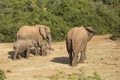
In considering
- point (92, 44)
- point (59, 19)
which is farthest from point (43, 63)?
point (59, 19)

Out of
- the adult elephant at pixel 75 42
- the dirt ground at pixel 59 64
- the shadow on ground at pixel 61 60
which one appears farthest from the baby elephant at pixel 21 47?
the adult elephant at pixel 75 42

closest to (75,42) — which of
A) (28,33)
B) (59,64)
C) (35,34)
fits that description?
(59,64)

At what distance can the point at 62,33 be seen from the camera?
880 inches

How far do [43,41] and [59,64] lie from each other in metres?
3.96

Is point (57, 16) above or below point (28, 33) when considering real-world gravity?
below

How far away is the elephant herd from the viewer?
47.6ft

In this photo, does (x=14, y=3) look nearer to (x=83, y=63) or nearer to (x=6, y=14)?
(x=6, y=14)

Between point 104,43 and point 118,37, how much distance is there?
133cm

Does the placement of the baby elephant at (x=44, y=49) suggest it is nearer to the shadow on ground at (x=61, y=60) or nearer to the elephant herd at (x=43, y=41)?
the elephant herd at (x=43, y=41)

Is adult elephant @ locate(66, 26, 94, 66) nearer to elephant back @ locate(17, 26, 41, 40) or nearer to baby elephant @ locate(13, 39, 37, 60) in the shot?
baby elephant @ locate(13, 39, 37, 60)

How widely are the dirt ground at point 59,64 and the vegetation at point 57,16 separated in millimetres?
2570

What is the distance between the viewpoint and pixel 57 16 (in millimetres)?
24359

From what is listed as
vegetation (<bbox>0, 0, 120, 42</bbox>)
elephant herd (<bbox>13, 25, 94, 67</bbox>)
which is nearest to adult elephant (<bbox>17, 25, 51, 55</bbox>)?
elephant herd (<bbox>13, 25, 94, 67</bbox>)

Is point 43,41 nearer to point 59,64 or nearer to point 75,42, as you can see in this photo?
point 59,64
